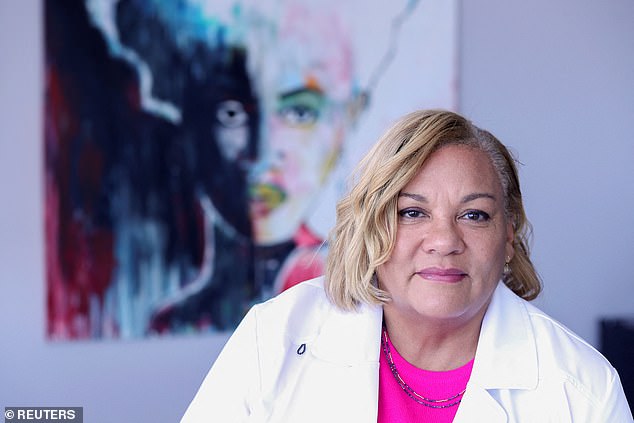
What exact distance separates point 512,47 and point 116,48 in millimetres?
1484

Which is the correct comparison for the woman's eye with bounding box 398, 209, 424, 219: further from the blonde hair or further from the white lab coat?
the white lab coat

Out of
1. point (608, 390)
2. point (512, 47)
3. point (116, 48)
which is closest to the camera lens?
point (608, 390)

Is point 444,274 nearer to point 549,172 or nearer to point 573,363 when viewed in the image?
point 573,363

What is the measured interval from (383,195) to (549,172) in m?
1.47

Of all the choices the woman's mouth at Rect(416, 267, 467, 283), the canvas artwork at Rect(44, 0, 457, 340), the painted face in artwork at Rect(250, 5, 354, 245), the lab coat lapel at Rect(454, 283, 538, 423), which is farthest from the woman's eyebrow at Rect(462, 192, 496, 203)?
the painted face in artwork at Rect(250, 5, 354, 245)

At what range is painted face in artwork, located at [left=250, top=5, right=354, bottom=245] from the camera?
2.41 metres

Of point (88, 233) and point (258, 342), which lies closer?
point (258, 342)

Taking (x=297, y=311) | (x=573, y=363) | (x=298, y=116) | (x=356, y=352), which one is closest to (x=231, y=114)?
(x=298, y=116)

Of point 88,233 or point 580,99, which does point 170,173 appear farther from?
point 580,99

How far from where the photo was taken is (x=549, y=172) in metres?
2.67

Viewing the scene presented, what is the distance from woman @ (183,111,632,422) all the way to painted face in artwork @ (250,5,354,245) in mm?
883

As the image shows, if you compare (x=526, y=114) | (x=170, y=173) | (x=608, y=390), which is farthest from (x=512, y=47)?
(x=608, y=390)

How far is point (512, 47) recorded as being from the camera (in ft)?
8.61

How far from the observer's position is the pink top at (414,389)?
4.82 ft
